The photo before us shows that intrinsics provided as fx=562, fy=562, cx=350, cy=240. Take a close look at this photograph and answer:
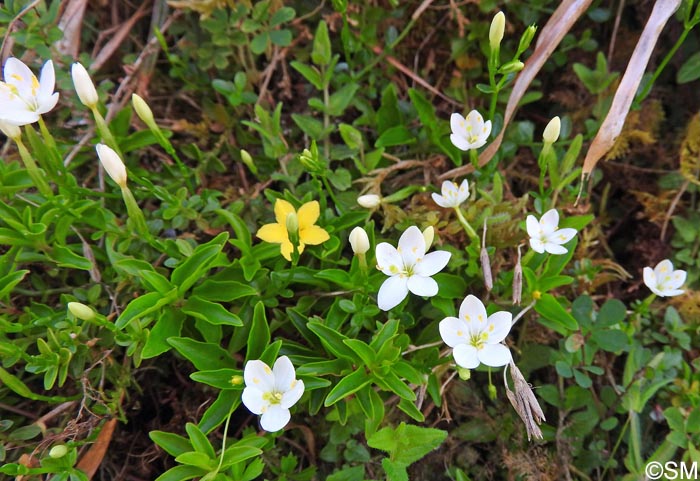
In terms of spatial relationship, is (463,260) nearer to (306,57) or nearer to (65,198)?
(306,57)

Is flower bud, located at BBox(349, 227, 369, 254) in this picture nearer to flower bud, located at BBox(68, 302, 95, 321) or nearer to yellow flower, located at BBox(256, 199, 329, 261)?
yellow flower, located at BBox(256, 199, 329, 261)

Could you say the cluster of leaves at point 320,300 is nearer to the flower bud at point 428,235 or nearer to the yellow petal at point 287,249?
the yellow petal at point 287,249

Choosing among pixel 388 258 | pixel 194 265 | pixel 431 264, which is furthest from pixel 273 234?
pixel 431 264

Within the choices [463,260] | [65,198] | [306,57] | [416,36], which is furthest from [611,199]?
[65,198]

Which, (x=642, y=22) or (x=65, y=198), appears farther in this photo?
(x=642, y=22)

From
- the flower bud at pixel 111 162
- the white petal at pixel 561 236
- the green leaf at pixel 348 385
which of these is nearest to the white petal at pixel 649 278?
the white petal at pixel 561 236

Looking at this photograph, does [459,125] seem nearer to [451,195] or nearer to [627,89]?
[451,195]
